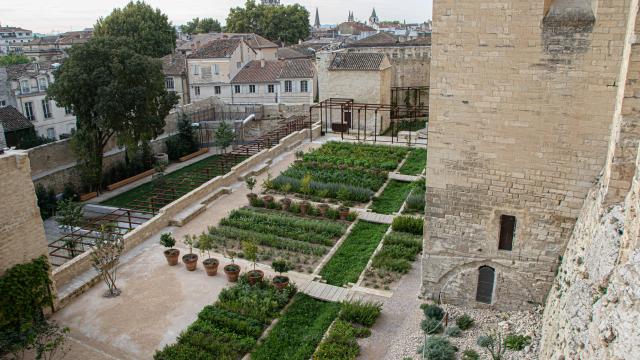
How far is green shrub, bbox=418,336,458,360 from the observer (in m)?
10.3

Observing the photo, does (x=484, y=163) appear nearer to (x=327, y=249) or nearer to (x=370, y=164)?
(x=327, y=249)

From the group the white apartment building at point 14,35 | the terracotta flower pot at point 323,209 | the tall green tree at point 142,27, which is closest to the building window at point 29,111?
the tall green tree at point 142,27

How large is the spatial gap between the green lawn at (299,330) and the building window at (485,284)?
3.58 metres

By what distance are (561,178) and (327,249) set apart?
780 cm

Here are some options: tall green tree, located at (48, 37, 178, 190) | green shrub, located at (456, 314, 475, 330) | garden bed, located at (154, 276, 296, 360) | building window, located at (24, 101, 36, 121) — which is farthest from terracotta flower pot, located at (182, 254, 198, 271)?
building window, located at (24, 101, 36, 121)

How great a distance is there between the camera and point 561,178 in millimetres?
10492

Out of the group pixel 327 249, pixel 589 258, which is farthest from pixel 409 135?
pixel 589 258

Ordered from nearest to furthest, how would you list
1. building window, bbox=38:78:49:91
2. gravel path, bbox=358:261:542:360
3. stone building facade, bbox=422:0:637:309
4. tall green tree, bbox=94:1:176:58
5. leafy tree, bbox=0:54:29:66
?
stone building facade, bbox=422:0:637:309
gravel path, bbox=358:261:542:360
building window, bbox=38:78:49:91
tall green tree, bbox=94:1:176:58
leafy tree, bbox=0:54:29:66

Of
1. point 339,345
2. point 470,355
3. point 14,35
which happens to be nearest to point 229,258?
point 339,345

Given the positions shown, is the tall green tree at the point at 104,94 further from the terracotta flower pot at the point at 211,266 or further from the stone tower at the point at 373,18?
the stone tower at the point at 373,18

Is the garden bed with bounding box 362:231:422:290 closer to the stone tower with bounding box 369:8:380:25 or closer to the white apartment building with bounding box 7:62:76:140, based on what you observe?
the white apartment building with bounding box 7:62:76:140

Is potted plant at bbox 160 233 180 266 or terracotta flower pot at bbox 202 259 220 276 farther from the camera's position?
potted plant at bbox 160 233 180 266

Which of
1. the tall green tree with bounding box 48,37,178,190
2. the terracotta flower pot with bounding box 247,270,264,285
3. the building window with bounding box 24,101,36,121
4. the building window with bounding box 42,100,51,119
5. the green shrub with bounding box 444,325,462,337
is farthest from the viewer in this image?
the building window with bounding box 42,100,51,119

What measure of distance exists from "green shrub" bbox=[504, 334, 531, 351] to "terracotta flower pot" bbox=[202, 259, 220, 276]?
8.12 metres
